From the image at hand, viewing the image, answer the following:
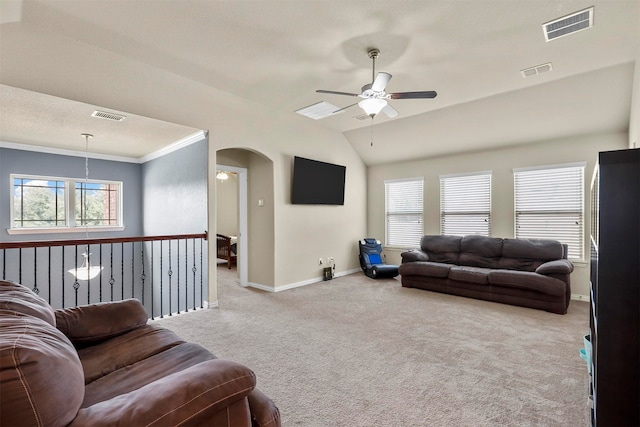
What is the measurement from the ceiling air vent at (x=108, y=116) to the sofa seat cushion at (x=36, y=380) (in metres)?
3.29

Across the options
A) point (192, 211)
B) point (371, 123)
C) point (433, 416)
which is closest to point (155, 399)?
point (433, 416)

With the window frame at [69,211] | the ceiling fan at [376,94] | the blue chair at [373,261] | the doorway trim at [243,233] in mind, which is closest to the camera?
the ceiling fan at [376,94]

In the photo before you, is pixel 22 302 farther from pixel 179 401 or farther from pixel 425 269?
pixel 425 269

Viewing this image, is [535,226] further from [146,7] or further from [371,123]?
[146,7]

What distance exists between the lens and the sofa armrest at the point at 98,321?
186cm

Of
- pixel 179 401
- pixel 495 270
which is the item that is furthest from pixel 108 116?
pixel 495 270

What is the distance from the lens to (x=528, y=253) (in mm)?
4805

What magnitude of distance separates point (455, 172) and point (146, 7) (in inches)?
224

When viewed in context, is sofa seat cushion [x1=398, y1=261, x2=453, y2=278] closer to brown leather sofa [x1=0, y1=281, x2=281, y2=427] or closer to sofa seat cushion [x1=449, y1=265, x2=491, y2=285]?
sofa seat cushion [x1=449, y1=265, x2=491, y2=285]

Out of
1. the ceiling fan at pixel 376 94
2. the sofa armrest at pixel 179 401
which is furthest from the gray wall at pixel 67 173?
the sofa armrest at pixel 179 401

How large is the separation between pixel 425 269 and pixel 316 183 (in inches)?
100

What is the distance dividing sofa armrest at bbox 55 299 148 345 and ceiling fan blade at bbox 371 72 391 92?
9.42 ft

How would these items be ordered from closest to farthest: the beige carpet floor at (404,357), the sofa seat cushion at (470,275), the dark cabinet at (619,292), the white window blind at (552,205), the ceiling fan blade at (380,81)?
the dark cabinet at (619,292) → the beige carpet floor at (404,357) → the ceiling fan blade at (380,81) → the sofa seat cushion at (470,275) → the white window blind at (552,205)

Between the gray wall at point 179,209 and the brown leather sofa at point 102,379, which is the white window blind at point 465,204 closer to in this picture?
the gray wall at point 179,209
